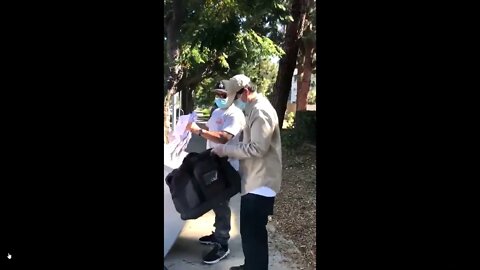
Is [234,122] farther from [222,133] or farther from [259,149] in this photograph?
[259,149]

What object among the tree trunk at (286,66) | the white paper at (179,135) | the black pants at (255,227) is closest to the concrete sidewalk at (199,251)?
the white paper at (179,135)

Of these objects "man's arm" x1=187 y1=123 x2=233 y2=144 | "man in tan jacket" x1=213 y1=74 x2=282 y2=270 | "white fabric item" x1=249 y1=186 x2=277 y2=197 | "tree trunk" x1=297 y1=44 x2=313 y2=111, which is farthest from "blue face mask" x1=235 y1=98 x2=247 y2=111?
"tree trunk" x1=297 y1=44 x2=313 y2=111

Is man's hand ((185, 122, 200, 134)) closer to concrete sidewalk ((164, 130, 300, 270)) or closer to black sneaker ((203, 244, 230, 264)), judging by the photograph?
concrete sidewalk ((164, 130, 300, 270))

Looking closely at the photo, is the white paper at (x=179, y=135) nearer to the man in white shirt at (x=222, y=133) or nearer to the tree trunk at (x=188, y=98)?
the man in white shirt at (x=222, y=133)

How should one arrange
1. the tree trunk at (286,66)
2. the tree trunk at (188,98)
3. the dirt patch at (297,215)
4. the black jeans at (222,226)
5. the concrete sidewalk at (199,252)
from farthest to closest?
the tree trunk at (286,66) → the tree trunk at (188,98) → the dirt patch at (297,215) → the black jeans at (222,226) → the concrete sidewalk at (199,252)

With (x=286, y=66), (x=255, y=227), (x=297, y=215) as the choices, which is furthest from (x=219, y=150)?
(x=286, y=66)

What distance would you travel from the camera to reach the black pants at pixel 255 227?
8.16ft

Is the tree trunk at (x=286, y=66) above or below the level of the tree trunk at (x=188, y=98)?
above

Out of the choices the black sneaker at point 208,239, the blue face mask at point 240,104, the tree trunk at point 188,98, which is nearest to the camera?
the blue face mask at point 240,104

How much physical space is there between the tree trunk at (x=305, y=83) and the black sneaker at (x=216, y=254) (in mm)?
6637

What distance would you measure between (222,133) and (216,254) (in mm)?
1044

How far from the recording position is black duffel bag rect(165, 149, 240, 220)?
2.61m

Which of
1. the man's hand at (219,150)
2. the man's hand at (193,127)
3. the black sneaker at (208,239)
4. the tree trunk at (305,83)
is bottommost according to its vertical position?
the black sneaker at (208,239)
